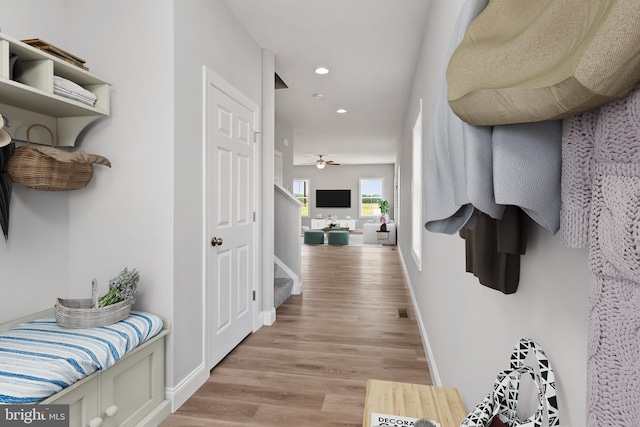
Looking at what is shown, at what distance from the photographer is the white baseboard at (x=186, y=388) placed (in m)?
2.10

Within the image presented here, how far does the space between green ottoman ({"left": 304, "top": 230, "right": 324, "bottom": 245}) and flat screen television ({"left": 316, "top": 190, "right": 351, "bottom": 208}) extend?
412cm

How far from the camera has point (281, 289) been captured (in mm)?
4312

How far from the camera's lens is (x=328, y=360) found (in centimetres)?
279

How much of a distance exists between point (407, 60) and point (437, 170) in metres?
3.38

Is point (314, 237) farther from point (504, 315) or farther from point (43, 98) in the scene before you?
point (504, 315)

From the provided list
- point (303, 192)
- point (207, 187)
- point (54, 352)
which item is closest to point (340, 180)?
point (303, 192)

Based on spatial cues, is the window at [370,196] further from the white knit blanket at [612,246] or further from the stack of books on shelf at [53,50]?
the white knit blanket at [612,246]

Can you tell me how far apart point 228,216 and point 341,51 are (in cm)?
192

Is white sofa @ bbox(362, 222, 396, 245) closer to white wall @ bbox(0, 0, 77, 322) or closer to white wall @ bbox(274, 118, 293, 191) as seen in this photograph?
white wall @ bbox(274, 118, 293, 191)

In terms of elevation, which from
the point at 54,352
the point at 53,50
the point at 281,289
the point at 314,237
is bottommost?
the point at 281,289

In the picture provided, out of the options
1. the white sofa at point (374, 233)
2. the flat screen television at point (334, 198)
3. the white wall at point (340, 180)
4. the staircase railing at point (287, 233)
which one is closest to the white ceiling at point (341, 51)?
the staircase railing at point (287, 233)

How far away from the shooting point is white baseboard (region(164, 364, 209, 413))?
2.10m

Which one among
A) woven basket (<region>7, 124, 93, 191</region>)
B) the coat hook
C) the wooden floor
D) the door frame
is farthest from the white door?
the coat hook

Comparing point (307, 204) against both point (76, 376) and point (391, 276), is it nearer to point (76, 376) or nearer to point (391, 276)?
point (391, 276)
